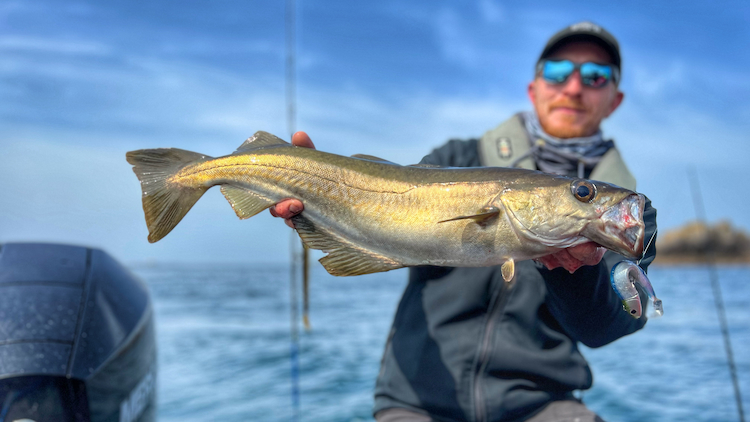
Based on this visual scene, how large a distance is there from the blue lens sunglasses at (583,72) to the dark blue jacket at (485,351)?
1.31 metres

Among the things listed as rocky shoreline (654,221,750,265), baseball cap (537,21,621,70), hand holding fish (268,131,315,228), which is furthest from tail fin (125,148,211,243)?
rocky shoreline (654,221,750,265)

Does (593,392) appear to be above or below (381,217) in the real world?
below

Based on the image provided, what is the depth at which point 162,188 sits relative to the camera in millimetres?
2344

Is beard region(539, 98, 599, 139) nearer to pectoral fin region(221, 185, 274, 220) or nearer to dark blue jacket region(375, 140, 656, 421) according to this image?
dark blue jacket region(375, 140, 656, 421)

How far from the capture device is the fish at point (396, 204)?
193 centimetres

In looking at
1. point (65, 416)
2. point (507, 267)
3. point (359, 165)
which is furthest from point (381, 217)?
point (65, 416)

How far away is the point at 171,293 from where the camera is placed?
21.8m

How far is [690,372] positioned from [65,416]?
9.59 m

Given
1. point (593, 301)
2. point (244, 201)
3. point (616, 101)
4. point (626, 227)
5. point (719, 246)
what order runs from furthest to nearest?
point (719, 246), point (616, 101), point (593, 301), point (244, 201), point (626, 227)

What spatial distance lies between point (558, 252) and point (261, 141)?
135 centimetres

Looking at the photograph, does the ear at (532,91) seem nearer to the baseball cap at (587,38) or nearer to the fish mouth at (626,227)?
the baseball cap at (587,38)

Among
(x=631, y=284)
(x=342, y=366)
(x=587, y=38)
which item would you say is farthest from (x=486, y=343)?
(x=342, y=366)

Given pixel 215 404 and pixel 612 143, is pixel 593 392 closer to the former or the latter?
pixel 215 404

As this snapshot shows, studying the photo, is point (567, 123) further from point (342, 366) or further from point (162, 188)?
point (342, 366)
